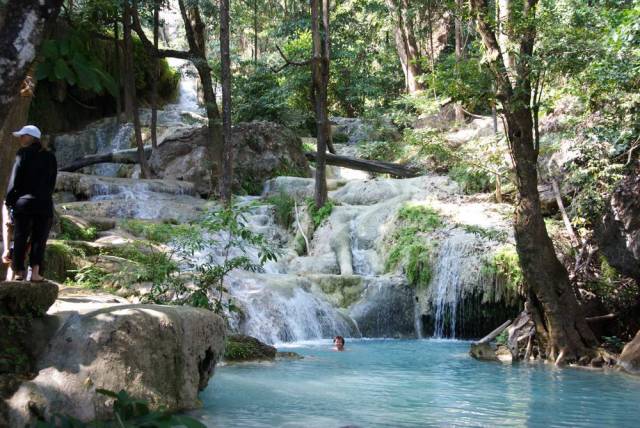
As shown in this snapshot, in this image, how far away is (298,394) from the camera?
7.46 m

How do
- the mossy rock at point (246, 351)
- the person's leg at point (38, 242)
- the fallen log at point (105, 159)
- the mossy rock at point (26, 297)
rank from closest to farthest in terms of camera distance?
the mossy rock at point (26, 297), the person's leg at point (38, 242), the mossy rock at point (246, 351), the fallen log at point (105, 159)

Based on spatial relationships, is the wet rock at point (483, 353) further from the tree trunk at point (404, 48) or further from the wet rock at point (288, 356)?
the tree trunk at point (404, 48)

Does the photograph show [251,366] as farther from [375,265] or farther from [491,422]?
[375,265]

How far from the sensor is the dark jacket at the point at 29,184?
6.10 metres

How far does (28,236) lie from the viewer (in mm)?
6258

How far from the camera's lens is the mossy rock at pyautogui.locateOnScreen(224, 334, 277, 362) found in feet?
31.5

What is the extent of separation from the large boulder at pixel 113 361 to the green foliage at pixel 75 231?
6.58 m

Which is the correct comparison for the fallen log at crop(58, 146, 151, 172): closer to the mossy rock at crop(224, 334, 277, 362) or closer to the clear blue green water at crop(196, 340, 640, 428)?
the mossy rock at crop(224, 334, 277, 362)

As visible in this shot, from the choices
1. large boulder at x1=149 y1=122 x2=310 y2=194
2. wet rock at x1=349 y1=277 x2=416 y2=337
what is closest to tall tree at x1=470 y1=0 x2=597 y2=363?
wet rock at x1=349 y1=277 x2=416 y2=337

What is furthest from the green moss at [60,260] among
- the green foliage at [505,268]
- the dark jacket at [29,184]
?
the green foliage at [505,268]

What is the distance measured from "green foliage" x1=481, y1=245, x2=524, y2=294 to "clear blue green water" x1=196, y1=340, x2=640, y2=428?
8.16 ft

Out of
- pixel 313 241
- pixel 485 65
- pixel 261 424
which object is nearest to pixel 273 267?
pixel 313 241

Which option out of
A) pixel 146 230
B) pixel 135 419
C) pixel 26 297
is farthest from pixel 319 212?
pixel 135 419

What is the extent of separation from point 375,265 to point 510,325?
4.95m
